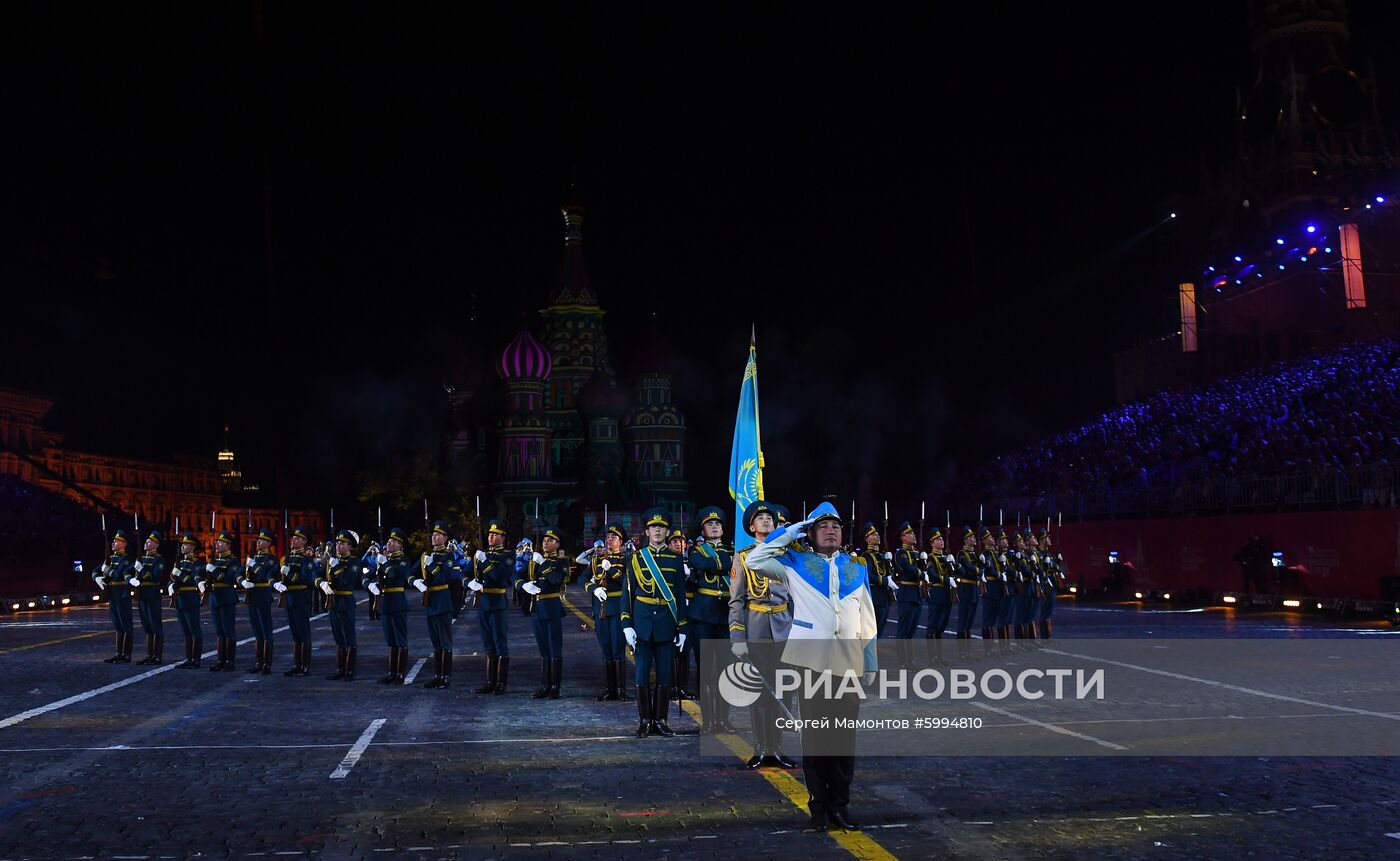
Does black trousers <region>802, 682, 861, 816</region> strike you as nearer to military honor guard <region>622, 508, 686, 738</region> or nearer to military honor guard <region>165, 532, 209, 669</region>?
military honor guard <region>622, 508, 686, 738</region>

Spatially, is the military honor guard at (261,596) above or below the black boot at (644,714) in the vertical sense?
above

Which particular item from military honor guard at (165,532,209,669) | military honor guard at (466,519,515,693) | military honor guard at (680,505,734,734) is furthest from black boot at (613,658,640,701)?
military honor guard at (165,532,209,669)

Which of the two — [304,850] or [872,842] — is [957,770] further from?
[304,850]

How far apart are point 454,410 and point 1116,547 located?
92.8 m

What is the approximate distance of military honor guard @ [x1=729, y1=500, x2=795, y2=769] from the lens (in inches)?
369

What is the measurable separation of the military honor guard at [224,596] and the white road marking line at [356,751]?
690cm

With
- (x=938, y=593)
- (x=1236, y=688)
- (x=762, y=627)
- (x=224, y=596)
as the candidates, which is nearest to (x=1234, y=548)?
(x=938, y=593)

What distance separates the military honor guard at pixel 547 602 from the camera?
48.5ft

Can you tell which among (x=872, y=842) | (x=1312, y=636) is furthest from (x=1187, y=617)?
(x=872, y=842)

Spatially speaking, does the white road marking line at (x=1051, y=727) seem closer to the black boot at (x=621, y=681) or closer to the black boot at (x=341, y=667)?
the black boot at (x=621, y=681)

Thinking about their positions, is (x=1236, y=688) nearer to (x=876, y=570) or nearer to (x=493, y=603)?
(x=876, y=570)

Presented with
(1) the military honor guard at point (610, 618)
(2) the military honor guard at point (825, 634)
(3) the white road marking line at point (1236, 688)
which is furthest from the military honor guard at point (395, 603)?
(3) the white road marking line at point (1236, 688)

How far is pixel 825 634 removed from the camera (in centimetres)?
801

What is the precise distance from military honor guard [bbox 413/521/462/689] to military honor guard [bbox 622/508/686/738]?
4763 millimetres
